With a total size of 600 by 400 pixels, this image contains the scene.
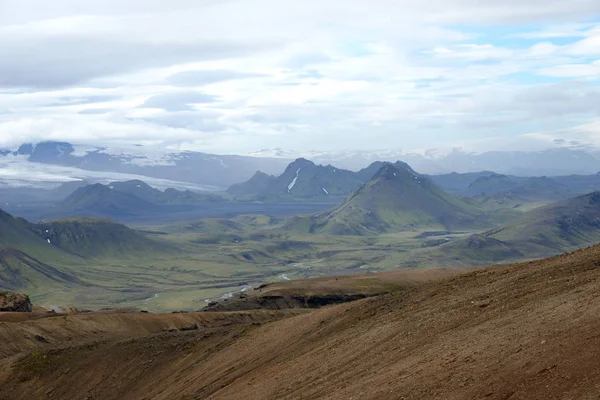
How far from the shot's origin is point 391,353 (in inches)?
1524

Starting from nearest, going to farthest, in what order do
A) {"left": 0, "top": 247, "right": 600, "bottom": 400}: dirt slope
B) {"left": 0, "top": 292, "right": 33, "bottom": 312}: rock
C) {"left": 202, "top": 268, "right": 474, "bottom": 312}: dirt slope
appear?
{"left": 0, "top": 247, "right": 600, "bottom": 400}: dirt slope → {"left": 0, "top": 292, "right": 33, "bottom": 312}: rock → {"left": 202, "top": 268, "right": 474, "bottom": 312}: dirt slope

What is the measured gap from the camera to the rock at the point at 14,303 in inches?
3703

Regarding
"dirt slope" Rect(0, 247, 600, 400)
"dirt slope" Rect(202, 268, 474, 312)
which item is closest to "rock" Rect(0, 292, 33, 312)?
"dirt slope" Rect(202, 268, 474, 312)

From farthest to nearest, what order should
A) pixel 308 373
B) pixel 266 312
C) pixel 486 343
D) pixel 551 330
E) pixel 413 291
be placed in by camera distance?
pixel 266 312, pixel 413 291, pixel 308 373, pixel 486 343, pixel 551 330

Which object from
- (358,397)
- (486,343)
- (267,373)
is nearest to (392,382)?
(358,397)

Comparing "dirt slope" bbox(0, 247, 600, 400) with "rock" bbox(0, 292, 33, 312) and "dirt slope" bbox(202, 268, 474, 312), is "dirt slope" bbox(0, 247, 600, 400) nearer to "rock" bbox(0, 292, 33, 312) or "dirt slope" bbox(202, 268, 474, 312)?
"rock" bbox(0, 292, 33, 312)

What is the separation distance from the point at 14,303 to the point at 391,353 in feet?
226

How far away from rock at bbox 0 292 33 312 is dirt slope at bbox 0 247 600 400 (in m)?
30.0

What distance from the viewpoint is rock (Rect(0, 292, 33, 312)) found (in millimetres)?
94062

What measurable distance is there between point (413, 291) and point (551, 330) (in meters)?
23.1

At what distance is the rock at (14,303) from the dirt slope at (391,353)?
98.5 feet

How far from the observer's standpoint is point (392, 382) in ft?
108

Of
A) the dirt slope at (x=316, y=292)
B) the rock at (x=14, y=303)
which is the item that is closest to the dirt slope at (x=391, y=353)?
the rock at (x=14, y=303)

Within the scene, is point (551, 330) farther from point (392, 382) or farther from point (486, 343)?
point (392, 382)
